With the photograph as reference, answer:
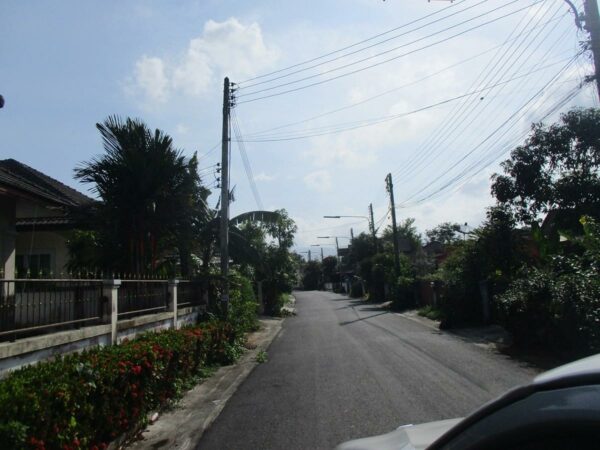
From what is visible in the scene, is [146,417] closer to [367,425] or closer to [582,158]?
[367,425]

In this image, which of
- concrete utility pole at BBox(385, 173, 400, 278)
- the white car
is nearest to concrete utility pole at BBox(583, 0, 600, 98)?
the white car

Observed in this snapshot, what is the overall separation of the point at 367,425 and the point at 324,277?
103 meters

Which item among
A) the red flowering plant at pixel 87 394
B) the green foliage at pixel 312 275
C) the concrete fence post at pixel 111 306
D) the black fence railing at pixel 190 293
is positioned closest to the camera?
the red flowering plant at pixel 87 394

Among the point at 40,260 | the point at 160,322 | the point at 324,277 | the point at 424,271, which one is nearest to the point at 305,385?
the point at 160,322

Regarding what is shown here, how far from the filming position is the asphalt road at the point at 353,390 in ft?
21.5

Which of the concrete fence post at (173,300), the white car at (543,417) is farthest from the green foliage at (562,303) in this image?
the white car at (543,417)

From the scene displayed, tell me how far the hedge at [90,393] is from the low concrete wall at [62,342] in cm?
15

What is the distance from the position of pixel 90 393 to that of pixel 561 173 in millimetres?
16251

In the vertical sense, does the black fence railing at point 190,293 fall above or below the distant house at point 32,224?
below

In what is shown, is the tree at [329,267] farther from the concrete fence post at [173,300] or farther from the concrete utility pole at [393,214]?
the concrete fence post at [173,300]

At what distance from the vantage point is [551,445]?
145 cm

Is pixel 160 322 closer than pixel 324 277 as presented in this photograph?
Yes

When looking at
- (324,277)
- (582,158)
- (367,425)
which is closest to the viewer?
(367,425)

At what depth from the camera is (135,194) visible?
11.7 metres
